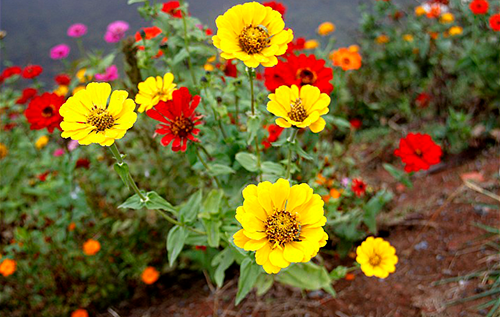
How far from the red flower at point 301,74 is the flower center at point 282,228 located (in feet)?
1.93

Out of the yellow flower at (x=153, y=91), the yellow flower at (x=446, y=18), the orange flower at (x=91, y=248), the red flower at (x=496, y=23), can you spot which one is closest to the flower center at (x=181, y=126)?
the yellow flower at (x=153, y=91)

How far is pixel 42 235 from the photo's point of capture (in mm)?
2479

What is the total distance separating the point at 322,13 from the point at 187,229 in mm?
4361

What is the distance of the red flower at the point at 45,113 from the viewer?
5.94 feet

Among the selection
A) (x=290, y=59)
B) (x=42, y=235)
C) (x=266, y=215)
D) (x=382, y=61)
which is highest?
(x=290, y=59)

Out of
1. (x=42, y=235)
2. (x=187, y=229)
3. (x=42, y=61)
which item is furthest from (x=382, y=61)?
(x=42, y=61)

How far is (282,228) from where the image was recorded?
3.85 ft

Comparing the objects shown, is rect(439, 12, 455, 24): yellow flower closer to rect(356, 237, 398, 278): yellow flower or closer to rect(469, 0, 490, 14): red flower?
rect(469, 0, 490, 14): red flower

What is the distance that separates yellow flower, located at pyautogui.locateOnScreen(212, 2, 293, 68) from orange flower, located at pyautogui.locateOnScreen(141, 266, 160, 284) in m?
1.51

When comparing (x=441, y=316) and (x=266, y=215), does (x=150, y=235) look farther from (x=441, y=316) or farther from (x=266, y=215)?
(x=441, y=316)

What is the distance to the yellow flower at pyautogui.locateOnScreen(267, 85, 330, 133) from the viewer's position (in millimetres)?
1312

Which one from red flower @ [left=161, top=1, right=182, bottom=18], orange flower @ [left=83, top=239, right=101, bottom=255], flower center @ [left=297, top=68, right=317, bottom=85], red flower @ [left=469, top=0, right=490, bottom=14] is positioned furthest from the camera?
red flower @ [left=469, top=0, right=490, bottom=14]

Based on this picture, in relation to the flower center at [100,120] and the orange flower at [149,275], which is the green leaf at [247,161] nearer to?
the flower center at [100,120]

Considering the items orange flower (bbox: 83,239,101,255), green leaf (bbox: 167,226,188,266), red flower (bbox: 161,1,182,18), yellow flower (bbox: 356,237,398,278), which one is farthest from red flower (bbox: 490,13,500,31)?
orange flower (bbox: 83,239,101,255)
